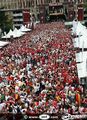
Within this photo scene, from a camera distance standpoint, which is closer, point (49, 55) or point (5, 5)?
point (49, 55)

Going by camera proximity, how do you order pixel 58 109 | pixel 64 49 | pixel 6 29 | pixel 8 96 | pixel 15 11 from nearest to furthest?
pixel 58 109, pixel 8 96, pixel 64 49, pixel 6 29, pixel 15 11

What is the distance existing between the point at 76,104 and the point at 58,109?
1.25m

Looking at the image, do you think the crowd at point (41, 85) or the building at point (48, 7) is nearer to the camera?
the crowd at point (41, 85)

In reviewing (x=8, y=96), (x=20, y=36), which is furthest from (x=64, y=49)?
(x=20, y=36)

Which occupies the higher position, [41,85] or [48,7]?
[41,85]

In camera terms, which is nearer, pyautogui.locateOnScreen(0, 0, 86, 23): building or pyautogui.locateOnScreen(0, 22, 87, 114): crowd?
pyautogui.locateOnScreen(0, 22, 87, 114): crowd

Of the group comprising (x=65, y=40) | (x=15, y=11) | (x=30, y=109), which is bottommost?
(x=15, y=11)

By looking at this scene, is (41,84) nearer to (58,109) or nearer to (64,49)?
(58,109)

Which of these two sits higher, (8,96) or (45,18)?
(8,96)

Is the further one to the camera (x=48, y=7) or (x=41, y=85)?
(x=48, y=7)

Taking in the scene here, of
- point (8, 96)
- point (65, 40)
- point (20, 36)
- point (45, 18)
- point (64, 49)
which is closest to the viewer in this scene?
point (8, 96)

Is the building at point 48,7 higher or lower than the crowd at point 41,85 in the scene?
lower

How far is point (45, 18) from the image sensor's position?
136m

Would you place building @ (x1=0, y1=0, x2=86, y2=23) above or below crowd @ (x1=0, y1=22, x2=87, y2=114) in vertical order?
below
